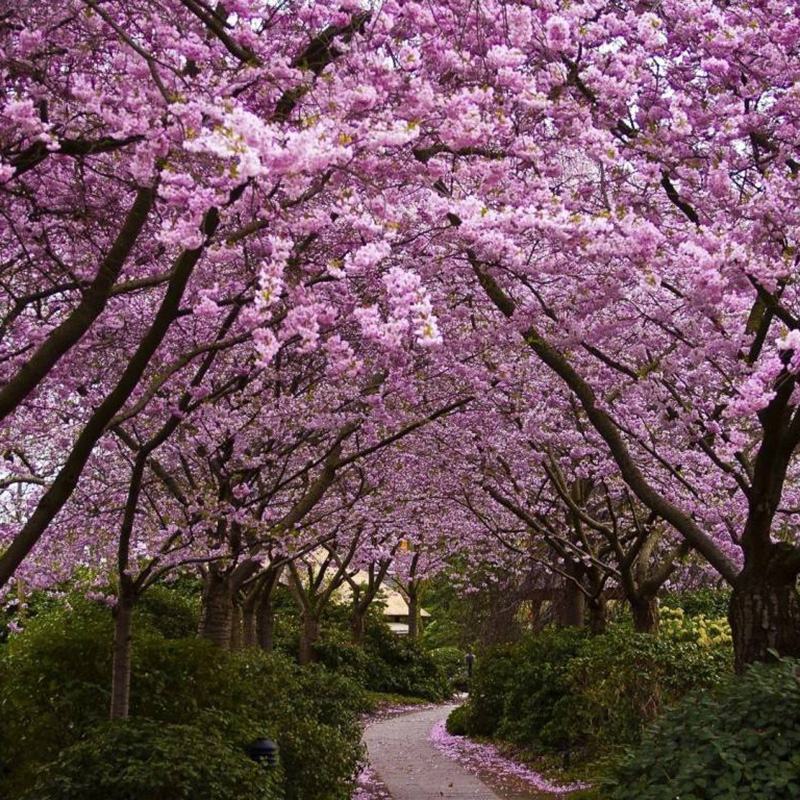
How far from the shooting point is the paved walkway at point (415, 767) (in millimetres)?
12172

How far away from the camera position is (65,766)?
605 cm

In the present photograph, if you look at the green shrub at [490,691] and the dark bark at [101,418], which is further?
the green shrub at [490,691]

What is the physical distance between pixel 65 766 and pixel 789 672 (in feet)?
13.7

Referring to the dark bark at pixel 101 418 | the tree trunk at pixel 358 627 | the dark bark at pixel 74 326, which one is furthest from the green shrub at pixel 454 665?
the dark bark at pixel 74 326

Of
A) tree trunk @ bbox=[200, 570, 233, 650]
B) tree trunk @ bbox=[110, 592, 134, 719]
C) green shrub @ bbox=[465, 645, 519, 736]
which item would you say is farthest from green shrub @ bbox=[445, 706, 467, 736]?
tree trunk @ bbox=[110, 592, 134, 719]

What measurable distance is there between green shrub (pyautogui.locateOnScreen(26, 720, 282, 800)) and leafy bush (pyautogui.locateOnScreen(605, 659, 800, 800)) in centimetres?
223

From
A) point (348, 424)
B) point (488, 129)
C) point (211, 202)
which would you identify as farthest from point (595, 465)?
point (211, 202)

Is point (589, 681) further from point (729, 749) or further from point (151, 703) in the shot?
point (729, 749)

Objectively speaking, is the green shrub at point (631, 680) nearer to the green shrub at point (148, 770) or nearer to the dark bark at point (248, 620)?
the green shrub at point (148, 770)

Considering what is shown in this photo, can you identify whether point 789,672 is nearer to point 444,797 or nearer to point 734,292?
point 734,292

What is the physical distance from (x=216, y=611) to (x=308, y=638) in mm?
13447

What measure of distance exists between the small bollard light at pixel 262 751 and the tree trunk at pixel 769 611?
3.50 m

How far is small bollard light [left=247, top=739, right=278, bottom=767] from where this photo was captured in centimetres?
767

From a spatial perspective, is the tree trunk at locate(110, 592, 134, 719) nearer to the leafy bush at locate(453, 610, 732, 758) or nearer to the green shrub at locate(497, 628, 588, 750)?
the leafy bush at locate(453, 610, 732, 758)
